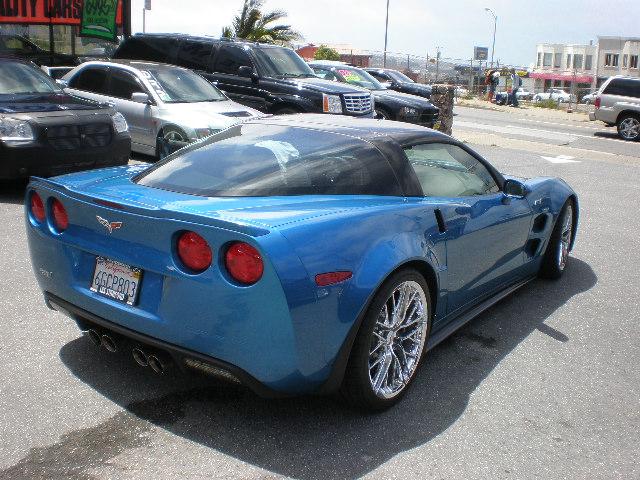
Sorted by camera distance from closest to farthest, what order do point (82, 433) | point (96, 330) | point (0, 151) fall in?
1. point (82, 433)
2. point (96, 330)
3. point (0, 151)

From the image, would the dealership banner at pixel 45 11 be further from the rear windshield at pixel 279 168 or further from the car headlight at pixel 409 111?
the rear windshield at pixel 279 168

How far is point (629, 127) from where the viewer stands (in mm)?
21359

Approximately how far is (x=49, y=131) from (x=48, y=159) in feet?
0.99

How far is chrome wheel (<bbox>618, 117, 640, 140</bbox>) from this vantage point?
21.2 metres

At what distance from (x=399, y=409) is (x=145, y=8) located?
22771mm

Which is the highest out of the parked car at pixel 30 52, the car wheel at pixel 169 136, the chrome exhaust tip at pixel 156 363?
the parked car at pixel 30 52

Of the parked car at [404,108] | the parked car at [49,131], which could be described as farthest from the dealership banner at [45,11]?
the parked car at [49,131]

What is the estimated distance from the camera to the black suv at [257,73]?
13227mm

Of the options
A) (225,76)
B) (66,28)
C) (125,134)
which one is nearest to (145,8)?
(66,28)

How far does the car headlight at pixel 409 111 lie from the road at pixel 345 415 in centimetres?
1158

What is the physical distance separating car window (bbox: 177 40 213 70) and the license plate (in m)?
11.1

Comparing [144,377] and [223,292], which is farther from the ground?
[223,292]

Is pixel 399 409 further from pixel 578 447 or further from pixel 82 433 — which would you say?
pixel 82 433

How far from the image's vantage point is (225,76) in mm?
13812
